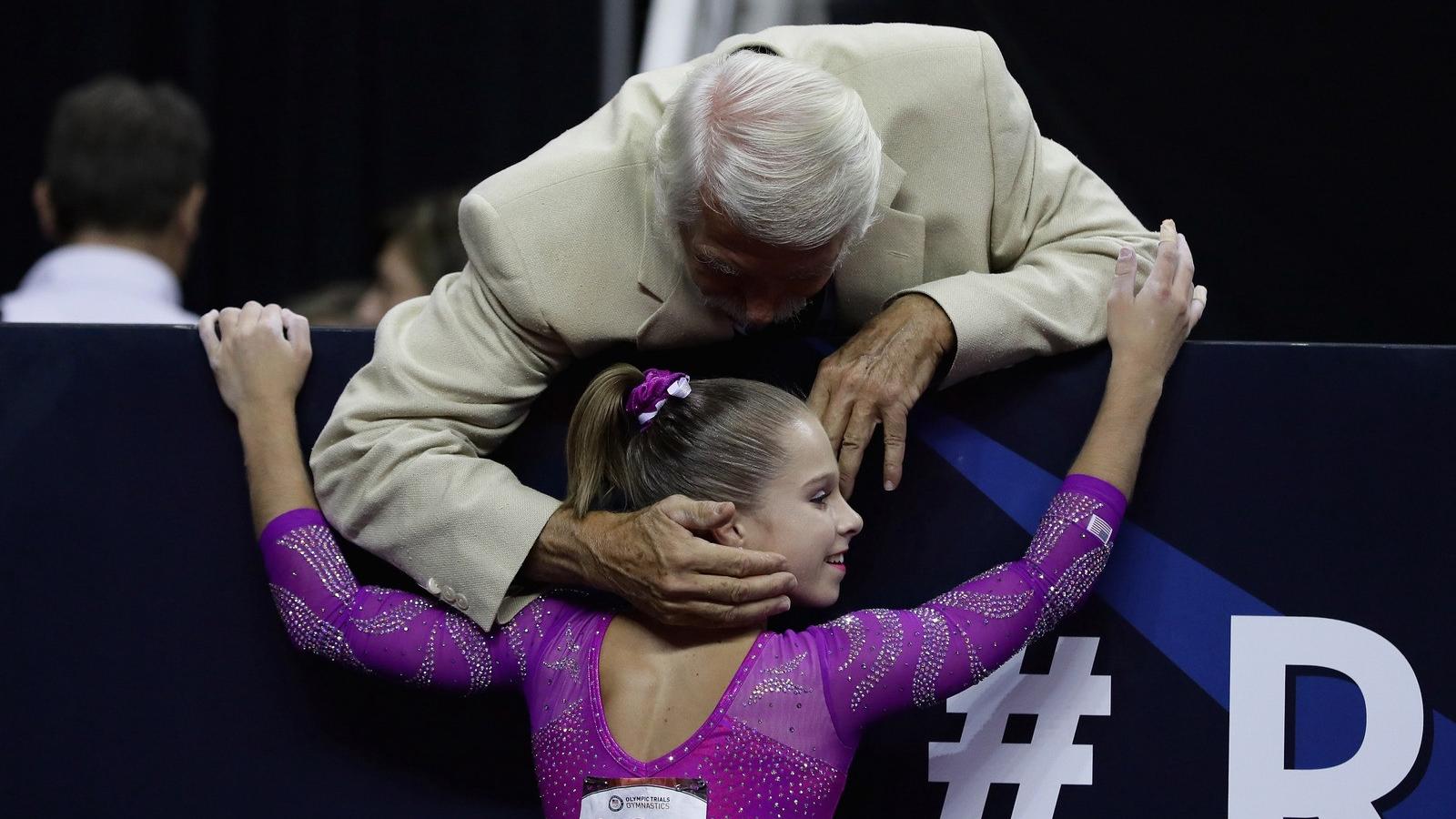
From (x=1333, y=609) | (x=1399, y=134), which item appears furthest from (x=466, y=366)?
(x=1399, y=134)

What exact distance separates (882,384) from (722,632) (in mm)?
328

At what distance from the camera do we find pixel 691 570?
1708mm

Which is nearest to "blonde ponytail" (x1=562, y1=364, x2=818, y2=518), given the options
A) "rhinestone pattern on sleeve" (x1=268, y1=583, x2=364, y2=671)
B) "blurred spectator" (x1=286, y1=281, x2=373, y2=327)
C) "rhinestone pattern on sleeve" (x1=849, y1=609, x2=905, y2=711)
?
"rhinestone pattern on sleeve" (x1=849, y1=609, x2=905, y2=711)

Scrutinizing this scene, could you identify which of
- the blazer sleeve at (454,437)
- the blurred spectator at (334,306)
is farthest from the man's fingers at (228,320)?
the blurred spectator at (334,306)

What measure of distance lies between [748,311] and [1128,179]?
1944 mm

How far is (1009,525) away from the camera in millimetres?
1959

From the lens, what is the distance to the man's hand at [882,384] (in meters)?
1.83

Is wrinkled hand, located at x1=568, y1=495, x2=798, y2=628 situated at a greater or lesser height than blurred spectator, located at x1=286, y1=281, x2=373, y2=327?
greater

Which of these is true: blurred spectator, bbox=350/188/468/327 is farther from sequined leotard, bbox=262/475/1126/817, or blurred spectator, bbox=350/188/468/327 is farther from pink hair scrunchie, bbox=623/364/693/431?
pink hair scrunchie, bbox=623/364/693/431

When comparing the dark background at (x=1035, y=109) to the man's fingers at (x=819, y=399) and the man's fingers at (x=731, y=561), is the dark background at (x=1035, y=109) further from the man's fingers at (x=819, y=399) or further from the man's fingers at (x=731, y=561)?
the man's fingers at (x=731, y=561)

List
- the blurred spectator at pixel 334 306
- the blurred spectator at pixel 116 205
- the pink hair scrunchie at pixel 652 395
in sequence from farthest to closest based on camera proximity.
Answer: the blurred spectator at pixel 334 306, the blurred spectator at pixel 116 205, the pink hair scrunchie at pixel 652 395

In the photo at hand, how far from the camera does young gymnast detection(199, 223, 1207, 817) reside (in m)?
1.76

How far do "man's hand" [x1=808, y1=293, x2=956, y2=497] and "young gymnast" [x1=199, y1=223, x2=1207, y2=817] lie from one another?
0.03m

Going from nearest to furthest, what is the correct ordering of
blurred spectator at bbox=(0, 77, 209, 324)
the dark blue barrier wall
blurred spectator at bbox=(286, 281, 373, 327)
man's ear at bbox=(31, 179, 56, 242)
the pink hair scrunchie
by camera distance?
the pink hair scrunchie < the dark blue barrier wall < blurred spectator at bbox=(0, 77, 209, 324) < man's ear at bbox=(31, 179, 56, 242) < blurred spectator at bbox=(286, 281, 373, 327)
